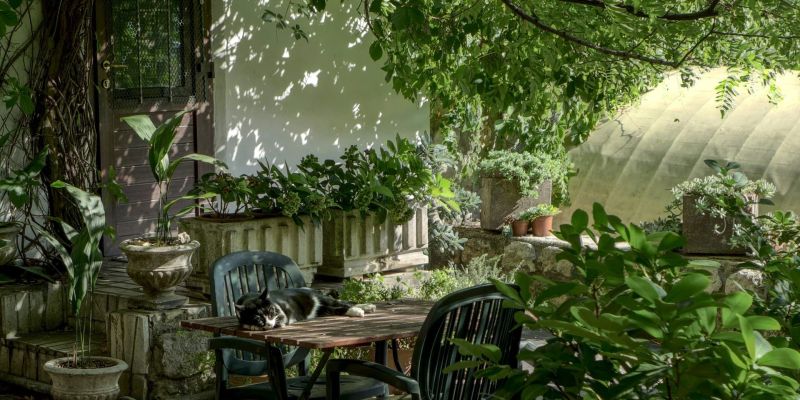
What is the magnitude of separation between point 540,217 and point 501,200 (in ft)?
1.42

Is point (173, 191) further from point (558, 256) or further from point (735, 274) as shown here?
point (558, 256)

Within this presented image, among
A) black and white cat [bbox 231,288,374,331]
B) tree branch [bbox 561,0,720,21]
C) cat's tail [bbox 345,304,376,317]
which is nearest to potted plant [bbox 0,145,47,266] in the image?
black and white cat [bbox 231,288,374,331]

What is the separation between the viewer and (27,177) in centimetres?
627

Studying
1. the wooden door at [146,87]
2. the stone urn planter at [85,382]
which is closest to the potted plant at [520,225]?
the wooden door at [146,87]

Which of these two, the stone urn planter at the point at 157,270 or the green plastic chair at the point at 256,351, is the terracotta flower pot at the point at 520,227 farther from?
the green plastic chair at the point at 256,351

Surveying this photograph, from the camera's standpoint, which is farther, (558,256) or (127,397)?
(127,397)

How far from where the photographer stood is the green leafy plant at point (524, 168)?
10.1m

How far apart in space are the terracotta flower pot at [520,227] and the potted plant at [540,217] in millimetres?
46

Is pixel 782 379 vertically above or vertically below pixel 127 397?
above

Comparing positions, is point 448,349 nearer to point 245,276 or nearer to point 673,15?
point 245,276

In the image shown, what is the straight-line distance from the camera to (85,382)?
5.62 m

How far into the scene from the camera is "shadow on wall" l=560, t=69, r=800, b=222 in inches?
409

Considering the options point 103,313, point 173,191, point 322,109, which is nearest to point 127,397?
point 103,313

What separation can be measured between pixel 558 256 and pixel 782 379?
483 mm
